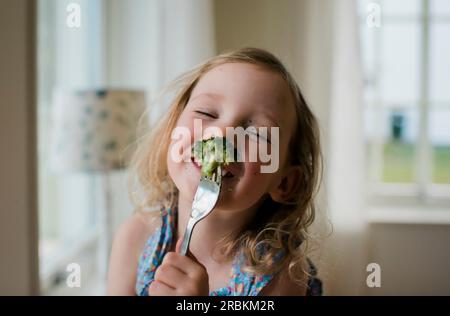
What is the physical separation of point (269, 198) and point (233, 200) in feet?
0.55

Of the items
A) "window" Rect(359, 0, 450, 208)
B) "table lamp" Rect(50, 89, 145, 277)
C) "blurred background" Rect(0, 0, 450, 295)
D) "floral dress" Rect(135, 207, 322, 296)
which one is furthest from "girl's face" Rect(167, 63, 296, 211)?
"window" Rect(359, 0, 450, 208)

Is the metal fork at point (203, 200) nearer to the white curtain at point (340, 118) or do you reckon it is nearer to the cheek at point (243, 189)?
the cheek at point (243, 189)

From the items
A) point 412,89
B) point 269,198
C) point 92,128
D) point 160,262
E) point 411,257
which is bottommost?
point 411,257

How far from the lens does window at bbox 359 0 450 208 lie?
5.13 ft

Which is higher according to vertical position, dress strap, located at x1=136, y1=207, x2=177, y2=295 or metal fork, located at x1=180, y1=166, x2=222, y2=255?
metal fork, located at x1=180, y1=166, x2=222, y2=255

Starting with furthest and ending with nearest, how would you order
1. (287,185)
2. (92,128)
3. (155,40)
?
(155,40)
(92,128)
(287,185)

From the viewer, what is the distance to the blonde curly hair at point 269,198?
648 millimetres

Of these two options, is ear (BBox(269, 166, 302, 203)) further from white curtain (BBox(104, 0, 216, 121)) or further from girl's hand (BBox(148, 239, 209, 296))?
white curtain (BBox(104, 0, 216, 121))

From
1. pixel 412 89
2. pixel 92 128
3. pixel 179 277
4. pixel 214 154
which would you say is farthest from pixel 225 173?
pixel 412 89

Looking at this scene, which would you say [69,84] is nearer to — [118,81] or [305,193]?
[118,81]

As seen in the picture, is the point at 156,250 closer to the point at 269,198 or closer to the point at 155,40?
the point at 269,198

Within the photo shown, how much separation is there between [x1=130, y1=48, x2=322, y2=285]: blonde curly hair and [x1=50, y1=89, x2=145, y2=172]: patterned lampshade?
0.43 m

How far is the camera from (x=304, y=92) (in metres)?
1.18
